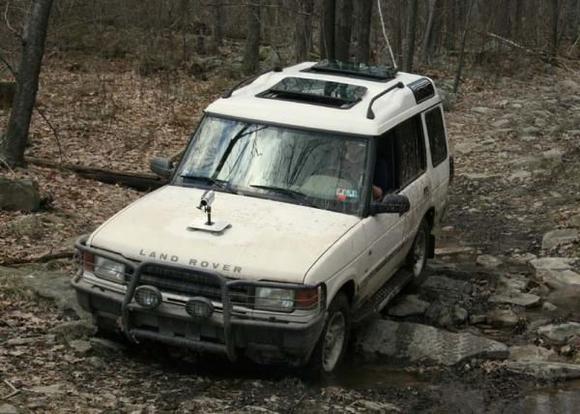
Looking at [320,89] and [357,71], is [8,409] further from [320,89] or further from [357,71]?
[357,71]

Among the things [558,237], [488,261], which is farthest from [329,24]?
[488,261]

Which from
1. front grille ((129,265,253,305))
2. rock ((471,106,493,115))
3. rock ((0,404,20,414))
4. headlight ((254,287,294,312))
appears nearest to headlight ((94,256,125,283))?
front grille ((129,265,253,305))

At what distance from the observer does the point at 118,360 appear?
636 centimetres

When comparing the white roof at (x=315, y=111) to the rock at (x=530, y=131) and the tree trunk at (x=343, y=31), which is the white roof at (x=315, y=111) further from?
the rock at (x=530, y=131)

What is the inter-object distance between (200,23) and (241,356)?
2245 cm

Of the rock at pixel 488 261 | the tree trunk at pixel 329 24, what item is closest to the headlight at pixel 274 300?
the rock at pixel 488 261

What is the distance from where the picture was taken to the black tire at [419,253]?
28.5ft

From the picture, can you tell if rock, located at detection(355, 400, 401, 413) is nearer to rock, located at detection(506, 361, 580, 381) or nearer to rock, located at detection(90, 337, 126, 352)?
rock, located at detection(506, 361, 580, 381)

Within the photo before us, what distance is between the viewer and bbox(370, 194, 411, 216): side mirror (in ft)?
22.5

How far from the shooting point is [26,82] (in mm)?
11938

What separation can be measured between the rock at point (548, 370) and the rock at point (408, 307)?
1.51 metres

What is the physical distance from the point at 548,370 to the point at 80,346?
3651mm

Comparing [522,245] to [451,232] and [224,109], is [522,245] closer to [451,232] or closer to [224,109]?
[451,232]

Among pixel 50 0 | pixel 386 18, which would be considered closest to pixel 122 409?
pixel 50 0
